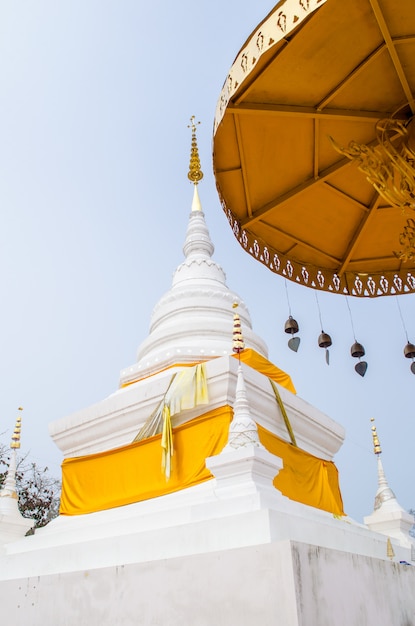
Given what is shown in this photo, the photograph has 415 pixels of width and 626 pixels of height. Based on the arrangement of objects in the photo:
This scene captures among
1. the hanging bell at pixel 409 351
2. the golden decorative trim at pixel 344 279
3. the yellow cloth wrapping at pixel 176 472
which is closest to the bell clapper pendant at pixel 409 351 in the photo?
the hanging bell at pixel 409 351

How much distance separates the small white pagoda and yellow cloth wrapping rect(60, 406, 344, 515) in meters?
0.02

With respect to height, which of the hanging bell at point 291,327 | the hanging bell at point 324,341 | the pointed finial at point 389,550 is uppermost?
the hanging bell at point 291,327

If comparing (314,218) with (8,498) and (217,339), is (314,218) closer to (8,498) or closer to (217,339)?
(217,339)

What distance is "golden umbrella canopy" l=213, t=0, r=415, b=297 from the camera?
163 inches

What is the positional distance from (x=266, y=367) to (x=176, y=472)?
248 cm

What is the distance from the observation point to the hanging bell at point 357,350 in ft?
20.5

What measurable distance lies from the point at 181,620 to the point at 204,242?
864 cm

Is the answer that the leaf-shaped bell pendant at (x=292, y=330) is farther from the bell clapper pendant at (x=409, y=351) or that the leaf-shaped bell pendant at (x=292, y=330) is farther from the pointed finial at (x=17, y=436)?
the pointed finial at (x=17, y=436)

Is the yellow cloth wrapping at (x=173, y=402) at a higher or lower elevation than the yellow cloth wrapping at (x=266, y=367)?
lower

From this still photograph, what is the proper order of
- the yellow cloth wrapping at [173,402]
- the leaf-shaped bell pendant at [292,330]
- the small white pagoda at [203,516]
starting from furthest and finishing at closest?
the yellow cloth wrapping at [173,402]
the leaf-shaped bell pendant at [292,330]
the small white pagoda at [203,516]

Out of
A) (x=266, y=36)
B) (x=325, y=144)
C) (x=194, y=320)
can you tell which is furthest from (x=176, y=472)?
(x=266, y=36)

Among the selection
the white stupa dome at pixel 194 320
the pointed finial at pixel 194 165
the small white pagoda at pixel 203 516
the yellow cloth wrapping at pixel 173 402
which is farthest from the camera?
the pointed finial at pixel 194 165

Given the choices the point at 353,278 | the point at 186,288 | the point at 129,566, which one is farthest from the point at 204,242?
the point at 129,566

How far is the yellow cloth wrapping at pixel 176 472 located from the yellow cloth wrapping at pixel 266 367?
1309 millimetres
